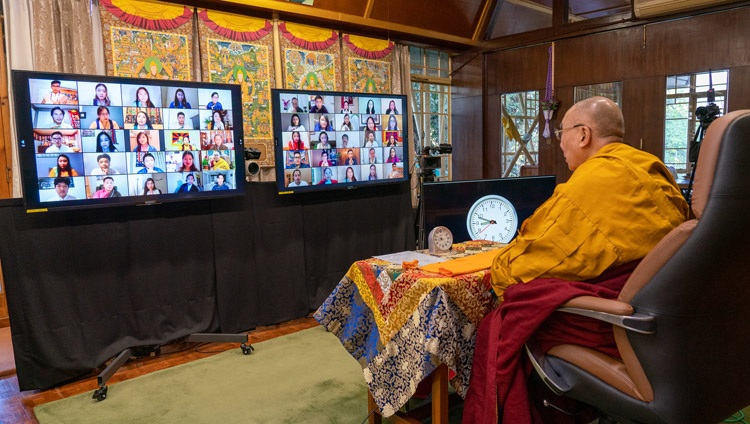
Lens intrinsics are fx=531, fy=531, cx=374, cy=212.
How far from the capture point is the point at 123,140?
10.7 feet

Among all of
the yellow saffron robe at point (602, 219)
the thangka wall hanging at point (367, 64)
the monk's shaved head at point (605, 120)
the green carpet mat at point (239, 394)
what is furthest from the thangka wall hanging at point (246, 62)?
the yellow saffron robe at point (602, 219)

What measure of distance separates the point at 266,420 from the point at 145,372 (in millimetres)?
1188

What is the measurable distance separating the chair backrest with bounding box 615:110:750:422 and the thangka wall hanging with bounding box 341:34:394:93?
153 inches

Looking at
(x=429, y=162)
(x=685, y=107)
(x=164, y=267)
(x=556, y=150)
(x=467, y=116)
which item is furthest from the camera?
(x=467, y=116)

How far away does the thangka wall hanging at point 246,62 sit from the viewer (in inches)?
162

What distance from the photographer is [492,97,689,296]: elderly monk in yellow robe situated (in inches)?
64.1

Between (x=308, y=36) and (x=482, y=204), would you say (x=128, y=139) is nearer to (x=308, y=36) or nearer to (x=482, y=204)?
(x=308, y=36)

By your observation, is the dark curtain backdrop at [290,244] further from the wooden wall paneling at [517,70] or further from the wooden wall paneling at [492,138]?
the wooden wall paneling at [517,70]

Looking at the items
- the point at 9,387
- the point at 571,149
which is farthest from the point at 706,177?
the point at 9,387

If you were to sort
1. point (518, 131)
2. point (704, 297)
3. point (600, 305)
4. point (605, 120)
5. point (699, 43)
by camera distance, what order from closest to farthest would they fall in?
point (704, 297) < point (600, 305) < point (605, 120) < point (699, 43) < point (518, 131)

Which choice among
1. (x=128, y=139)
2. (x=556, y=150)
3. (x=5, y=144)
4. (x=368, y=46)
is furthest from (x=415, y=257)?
(x=556, y=150)

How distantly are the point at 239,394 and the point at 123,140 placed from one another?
169 cm

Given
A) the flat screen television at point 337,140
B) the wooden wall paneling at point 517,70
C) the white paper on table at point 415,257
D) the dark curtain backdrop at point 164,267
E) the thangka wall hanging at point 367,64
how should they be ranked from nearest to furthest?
the white paper on table at point 415,257 < the dark curtain backdrop at point 164,267 < the flat screen television at point 337,140 < the thangka wall hanging at point 367,64 < the wooden wall paneling at point 517,70

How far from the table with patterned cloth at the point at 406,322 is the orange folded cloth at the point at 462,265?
0.11 feet
